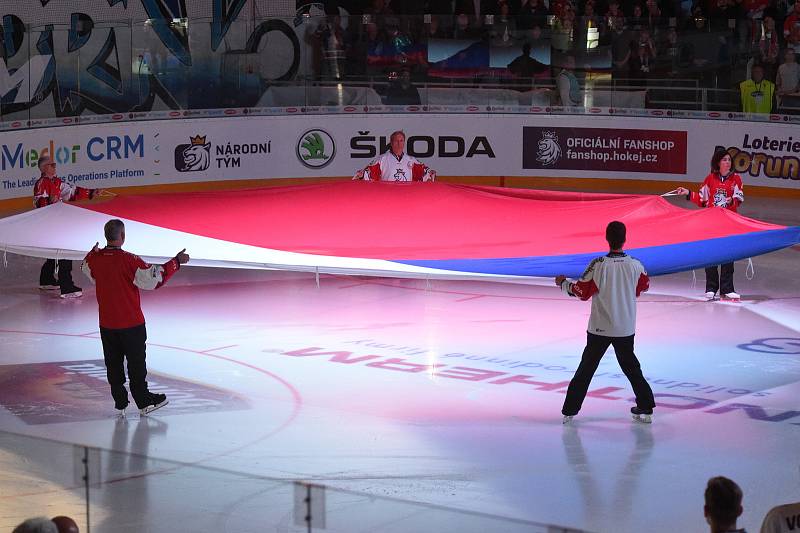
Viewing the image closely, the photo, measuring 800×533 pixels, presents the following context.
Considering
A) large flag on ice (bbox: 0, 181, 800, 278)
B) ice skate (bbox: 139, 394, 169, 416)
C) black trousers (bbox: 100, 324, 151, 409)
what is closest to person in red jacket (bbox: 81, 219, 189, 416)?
black trousers (bbox: 100, 324, 151, 409)

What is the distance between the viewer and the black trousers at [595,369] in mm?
8547

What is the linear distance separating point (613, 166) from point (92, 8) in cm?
935

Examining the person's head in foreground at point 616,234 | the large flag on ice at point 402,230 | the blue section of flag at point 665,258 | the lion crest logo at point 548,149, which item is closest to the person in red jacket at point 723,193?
the large flag on ice at point 402,230

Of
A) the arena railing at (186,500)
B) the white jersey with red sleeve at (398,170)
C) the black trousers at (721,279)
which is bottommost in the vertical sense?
the black trousers at (721,279)

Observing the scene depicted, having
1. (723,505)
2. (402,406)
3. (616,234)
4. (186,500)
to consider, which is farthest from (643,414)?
(723,505)

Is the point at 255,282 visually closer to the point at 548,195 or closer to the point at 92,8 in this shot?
the point at 548,195

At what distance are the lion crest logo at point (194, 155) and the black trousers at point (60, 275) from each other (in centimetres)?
587

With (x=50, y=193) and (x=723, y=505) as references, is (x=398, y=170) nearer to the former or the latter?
(x=50, y=193)

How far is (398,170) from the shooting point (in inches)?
562

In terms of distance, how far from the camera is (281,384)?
9.97 meters

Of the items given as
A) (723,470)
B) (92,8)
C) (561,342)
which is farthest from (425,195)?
(92,8)

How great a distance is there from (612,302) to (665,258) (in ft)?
9.81

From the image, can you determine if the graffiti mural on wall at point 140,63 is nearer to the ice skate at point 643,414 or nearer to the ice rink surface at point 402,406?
the ice rink surface at point 402,406

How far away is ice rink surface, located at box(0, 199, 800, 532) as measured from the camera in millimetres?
5805
